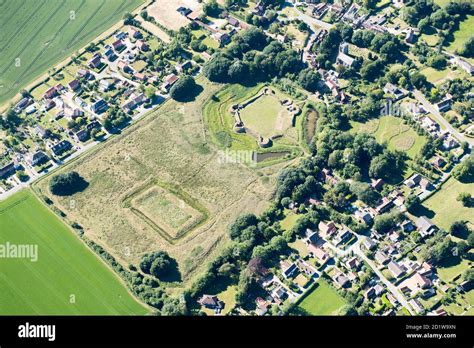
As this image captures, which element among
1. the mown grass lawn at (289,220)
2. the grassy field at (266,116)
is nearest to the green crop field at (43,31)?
the grassy field at (266,116)

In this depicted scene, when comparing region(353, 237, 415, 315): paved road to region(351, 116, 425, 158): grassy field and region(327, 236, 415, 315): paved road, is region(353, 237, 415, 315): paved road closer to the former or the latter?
region(327, 236, 415, 315): paved road

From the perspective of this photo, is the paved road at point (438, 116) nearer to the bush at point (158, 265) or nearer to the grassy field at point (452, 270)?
the grassy field at point (452, 270)

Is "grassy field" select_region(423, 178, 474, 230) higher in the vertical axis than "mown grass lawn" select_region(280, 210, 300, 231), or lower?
higher

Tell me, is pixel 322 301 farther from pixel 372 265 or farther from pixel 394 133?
pixel 394 133

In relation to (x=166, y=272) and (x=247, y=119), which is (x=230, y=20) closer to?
(x=247, y=119)

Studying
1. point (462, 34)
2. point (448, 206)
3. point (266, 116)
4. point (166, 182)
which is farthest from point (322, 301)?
point (462, 34)

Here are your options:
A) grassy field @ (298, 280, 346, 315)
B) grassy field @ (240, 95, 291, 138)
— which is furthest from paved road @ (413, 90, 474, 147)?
grassy field @ (298, 280, 346, 315)
